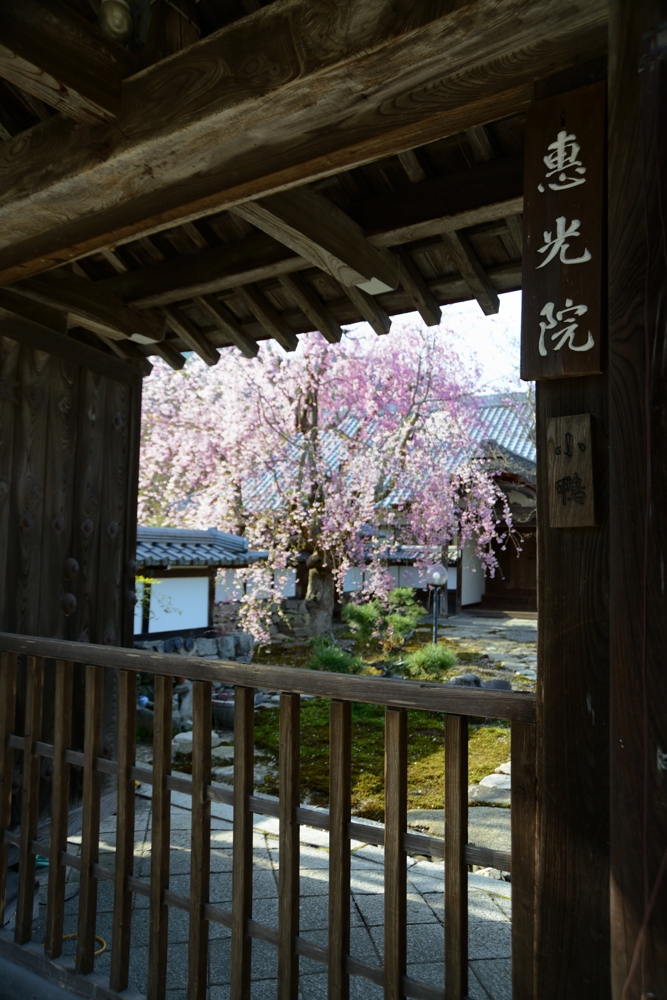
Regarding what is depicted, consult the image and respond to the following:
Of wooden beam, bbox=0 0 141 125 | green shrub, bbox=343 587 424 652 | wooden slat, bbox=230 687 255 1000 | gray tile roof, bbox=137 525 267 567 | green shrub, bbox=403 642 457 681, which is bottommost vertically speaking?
green shrub, bbox=403 642 457 681

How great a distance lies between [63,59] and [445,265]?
170cm

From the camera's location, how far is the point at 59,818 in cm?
222

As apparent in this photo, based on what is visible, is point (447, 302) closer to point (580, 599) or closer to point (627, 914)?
point (580, 599)

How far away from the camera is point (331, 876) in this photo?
66.1 inches

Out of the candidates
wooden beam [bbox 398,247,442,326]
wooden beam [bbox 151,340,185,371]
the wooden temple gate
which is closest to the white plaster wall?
wooden beam [bbox 151,340,185,371]

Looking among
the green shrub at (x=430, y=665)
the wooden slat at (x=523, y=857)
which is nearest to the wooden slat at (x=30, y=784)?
the wooden slat at (x=523, y=857)

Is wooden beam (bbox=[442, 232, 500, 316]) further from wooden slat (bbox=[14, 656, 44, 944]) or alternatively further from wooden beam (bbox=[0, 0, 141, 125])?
wooden slat (bbox=[14, 656, 44, 944])

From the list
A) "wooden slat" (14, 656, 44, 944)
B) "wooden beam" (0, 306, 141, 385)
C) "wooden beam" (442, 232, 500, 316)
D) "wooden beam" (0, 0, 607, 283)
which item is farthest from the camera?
"wooden beam" (0, 306, 141, 385)

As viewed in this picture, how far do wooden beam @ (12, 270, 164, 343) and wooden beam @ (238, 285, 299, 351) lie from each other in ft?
1.93

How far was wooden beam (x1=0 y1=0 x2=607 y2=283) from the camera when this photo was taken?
1435 millimetres

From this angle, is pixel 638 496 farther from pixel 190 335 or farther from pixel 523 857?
pixel 190 335

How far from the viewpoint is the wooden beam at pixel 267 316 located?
331 cm

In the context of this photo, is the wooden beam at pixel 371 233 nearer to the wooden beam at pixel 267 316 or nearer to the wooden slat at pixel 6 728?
the wooden beam at pixel 267 316

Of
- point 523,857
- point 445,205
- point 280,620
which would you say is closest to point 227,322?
point 445,205
